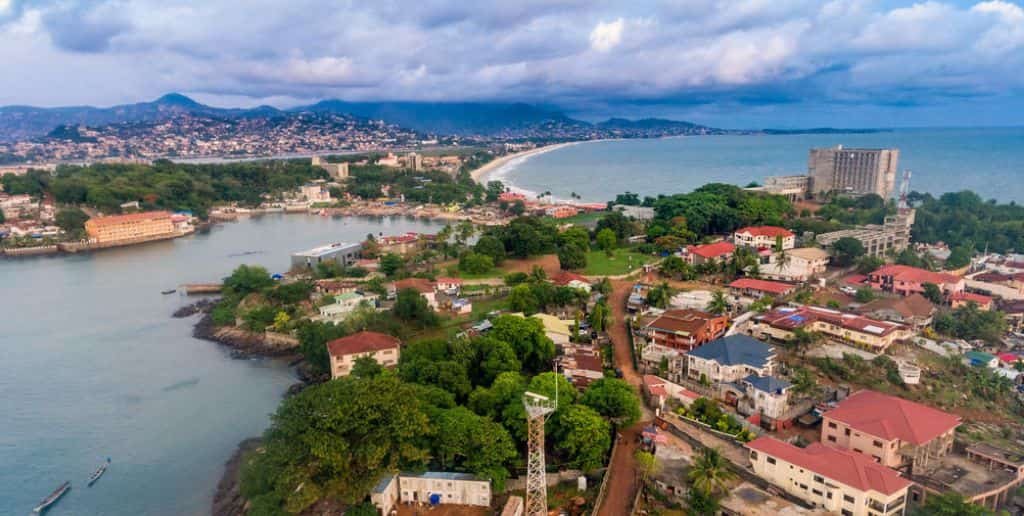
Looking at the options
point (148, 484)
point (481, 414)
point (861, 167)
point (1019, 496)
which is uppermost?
point (861, 167)

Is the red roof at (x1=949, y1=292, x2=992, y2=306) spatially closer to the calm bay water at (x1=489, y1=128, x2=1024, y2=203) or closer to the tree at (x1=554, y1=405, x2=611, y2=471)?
the tree at (x1=554, y1=405, x2=611, y2=471)

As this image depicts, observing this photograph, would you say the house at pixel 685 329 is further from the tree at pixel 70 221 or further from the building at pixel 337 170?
the building at pixel 337 170

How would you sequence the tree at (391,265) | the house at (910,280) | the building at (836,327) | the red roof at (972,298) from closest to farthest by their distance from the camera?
the building at (836,327)
the red roof at (972,298)
the house at (910,280)
the tree at (391,265)

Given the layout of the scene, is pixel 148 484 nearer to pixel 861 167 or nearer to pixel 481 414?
pixel 481 414

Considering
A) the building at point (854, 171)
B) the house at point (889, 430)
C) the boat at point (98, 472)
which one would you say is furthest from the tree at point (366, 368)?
the building at point (854, 171)

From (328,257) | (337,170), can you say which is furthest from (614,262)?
(337,170)

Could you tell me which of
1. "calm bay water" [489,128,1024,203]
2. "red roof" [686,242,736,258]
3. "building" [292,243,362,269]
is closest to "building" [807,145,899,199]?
"calm bay water" [489,128,1024,203]

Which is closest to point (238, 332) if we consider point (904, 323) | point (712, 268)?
point (712, 268)
